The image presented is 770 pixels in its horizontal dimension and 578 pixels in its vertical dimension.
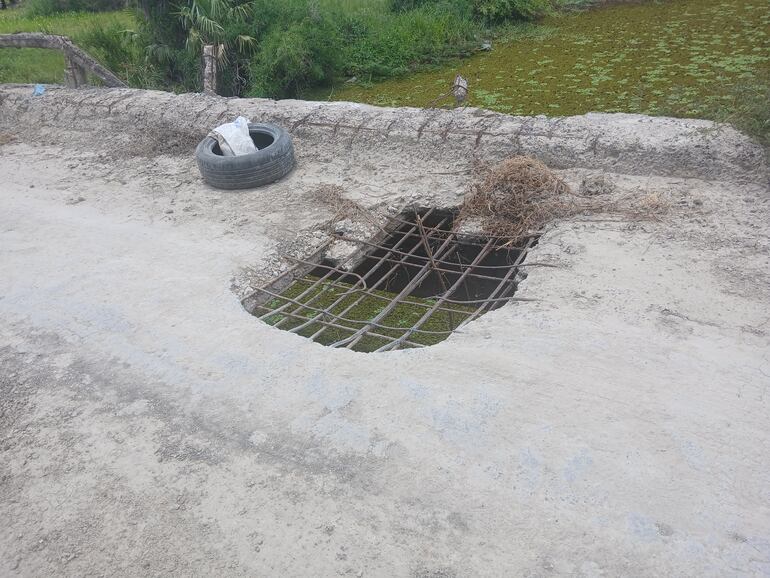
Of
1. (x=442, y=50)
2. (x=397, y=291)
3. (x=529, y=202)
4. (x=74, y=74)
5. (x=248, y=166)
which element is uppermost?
(x=529, y=202)

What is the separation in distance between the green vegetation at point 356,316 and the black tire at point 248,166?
141 centimetres

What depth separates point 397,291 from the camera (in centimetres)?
558

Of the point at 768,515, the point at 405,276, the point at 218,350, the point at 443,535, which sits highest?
the point at 768,515

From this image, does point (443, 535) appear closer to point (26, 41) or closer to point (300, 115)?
point (300, 115)

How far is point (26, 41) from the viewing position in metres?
9.16

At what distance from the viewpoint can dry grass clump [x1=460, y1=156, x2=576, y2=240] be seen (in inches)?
197

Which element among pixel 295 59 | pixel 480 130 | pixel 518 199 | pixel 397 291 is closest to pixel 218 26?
pixel 295 59

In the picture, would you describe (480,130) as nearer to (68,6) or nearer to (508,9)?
(508,9)

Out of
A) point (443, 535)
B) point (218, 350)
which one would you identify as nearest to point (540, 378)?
point (443, 535)

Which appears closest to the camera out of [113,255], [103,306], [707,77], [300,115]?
[103,306]

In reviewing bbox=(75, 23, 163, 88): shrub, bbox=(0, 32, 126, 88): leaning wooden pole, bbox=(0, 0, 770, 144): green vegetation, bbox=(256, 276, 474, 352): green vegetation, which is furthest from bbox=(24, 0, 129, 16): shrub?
bbox=(256, 276, 474, 352): green vegetation

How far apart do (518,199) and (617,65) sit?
5241mm

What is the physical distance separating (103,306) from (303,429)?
2028 mm

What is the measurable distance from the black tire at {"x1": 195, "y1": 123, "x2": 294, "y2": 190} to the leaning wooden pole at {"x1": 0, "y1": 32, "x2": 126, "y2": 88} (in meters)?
3.92
